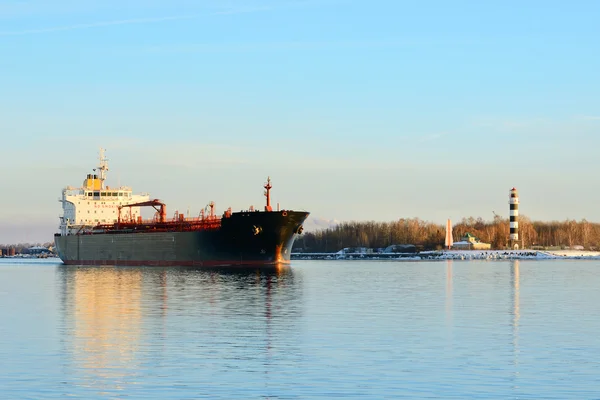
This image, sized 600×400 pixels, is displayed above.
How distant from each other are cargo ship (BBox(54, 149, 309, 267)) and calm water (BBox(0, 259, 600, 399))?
37.7 metres

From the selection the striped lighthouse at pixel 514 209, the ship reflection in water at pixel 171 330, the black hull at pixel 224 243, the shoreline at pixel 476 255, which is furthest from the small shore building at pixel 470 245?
the ship reflection in water at pixel 171 330

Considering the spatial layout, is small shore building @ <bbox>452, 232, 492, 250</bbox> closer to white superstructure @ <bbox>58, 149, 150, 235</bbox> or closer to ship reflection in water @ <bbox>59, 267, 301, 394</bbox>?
white superstructure @ <bbox>58, 149, 150, 235</bbox>

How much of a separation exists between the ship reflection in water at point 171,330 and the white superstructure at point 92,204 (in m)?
60.2

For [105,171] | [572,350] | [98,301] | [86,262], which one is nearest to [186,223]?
[86,262]

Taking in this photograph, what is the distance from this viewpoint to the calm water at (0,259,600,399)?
1838 cm

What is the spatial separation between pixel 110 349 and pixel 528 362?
35.1ft

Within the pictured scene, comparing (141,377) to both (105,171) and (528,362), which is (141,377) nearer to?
(528,362)

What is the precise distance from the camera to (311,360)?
2183 centimetres

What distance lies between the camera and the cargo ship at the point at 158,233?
81500 mm

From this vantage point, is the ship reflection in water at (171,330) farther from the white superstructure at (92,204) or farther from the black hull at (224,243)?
the white superstructure at (92,204)

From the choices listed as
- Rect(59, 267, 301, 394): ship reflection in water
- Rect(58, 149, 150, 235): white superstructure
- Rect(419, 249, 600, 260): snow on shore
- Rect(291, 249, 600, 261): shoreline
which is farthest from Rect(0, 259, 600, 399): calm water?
Rect(419, 249, 600, 260): snow on shore

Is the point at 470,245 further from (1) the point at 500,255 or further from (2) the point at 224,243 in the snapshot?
(2) the point at 224,243

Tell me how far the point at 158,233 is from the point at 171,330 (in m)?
62.7

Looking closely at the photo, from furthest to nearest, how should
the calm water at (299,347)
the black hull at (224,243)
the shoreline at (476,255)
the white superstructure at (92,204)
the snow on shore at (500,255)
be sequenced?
the snow on shore at (500,255) → the shoreline at (476,255) → the white superstructure at (92,204) → the black hull at (224,243) → the calm water at (299,347)
